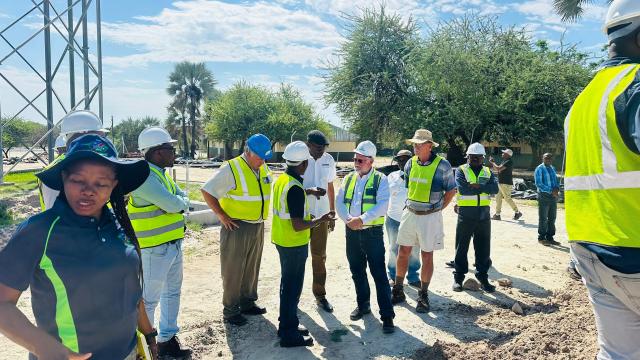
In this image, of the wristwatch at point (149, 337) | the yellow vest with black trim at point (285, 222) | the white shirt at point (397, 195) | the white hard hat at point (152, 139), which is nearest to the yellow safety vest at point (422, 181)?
the white shirt at point (397, 195)

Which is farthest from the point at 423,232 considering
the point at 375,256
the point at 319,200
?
the point at 319,200

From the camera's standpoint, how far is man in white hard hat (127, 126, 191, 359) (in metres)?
3.60

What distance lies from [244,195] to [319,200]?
1.32 metres

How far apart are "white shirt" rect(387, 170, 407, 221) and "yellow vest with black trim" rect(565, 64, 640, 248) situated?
3955 mm

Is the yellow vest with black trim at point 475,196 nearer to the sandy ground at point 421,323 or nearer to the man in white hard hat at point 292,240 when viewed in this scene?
the sandy ground at point 421,323

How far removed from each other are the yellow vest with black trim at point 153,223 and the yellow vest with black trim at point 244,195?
783 mm

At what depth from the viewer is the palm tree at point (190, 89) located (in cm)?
4825

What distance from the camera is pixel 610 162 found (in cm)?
185

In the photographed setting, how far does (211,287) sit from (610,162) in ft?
17.0

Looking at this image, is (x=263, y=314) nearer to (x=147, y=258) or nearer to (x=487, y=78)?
(x=147, y=258)

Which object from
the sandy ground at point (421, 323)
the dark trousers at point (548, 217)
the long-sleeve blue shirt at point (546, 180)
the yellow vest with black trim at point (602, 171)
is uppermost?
the yellow vest with black trim at point (602, 171)

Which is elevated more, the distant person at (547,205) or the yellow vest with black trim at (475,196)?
the yellow vest with black trim at (475,196)

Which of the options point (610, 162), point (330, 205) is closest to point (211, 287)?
point (330, 205)

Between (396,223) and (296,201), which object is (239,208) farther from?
(396,223)
